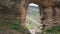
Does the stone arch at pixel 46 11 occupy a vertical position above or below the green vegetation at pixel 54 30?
above

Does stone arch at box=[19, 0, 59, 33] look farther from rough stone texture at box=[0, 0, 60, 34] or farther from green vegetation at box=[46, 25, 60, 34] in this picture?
green vegetation at box=[46, 25, 60, 34]

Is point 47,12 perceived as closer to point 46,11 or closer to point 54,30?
point 46,11

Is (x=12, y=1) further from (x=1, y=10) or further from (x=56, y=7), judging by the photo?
(x=56, y=7)

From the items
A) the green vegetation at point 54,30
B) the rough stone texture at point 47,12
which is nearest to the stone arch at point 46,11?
the rough stone texture at point 47,12

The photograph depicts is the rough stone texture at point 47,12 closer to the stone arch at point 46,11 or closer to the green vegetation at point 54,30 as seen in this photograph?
the stone arch at point 46,11

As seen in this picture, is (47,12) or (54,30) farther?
(47,12)

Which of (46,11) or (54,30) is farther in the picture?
(46,11)

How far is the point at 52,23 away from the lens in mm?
10461

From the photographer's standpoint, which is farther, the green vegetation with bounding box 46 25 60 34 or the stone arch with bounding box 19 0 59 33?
the stone arch with bounding box 19 0 59 33

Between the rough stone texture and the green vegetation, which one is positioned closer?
the green vegetation

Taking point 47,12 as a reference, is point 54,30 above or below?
below

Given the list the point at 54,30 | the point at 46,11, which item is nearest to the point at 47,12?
the point at 46,11

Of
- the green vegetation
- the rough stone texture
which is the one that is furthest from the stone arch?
the green vegetation

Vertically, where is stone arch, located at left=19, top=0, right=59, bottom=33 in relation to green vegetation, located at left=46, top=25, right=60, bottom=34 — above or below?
above
